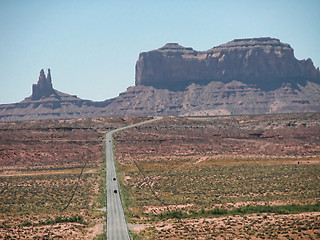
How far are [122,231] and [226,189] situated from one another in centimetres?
2586

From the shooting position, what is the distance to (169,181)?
3024 inches

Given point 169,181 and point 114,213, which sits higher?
point 169,181

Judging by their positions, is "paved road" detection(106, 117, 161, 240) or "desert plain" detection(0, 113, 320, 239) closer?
"paved road" detection(106, 117, 161, 240)

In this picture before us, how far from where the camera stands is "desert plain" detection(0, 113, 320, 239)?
4825 cm

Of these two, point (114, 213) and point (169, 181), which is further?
point (169, 181)

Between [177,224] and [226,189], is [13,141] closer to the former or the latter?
[226,189]

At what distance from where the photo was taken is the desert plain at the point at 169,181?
48250 millimetres

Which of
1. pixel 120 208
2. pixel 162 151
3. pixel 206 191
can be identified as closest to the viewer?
pixel 120 208

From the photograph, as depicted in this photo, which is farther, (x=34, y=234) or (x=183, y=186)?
(x=183, y=186)

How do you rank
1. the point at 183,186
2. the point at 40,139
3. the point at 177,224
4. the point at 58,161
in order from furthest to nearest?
the point at 40,139, the point at 58,161, the point at 183,186, the point at 177,224

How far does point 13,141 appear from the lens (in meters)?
117

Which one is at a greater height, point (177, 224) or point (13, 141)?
point (13, 141)

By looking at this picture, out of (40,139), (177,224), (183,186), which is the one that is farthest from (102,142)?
(177,224)

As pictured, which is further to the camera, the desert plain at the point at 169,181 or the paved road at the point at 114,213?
the desert plain at the point at 169,181
